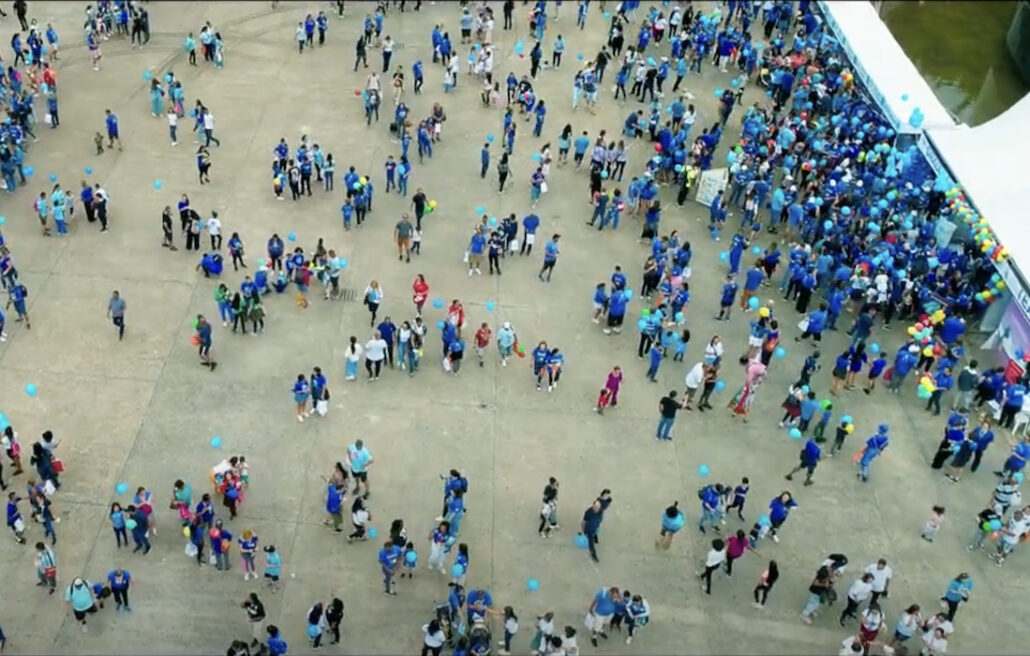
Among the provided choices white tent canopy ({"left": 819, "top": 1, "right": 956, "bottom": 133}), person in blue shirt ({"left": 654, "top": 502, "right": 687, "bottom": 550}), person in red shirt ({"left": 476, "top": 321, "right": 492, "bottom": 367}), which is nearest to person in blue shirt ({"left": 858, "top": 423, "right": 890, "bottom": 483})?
person in blue shirt ({"left": 654, "top": 502, "right": 687, "bottom": 550})

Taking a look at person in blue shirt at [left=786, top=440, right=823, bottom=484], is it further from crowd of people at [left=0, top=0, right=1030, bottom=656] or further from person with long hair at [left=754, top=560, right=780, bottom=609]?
person with long hair at [left=754, top=560, right=780, bottom=609]

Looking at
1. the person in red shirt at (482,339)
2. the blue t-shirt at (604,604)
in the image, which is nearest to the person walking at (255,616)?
the blue t-shirt at (604,604)

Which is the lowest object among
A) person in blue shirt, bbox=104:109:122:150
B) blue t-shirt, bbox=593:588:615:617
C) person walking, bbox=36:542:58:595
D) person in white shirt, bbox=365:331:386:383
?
person walking, bbox=36:542:58:595

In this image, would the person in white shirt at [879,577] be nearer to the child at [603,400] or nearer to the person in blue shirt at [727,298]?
the child at [603,400]

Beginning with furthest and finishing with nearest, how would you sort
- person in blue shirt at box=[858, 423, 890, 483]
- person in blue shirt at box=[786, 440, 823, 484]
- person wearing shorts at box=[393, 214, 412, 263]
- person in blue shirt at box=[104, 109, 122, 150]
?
person in blue shirt at box=[104, 109, 122, 150], person wearing shorts at box=[393, 214, 412, 263], person in blue shirt at box=[858, 423, 890, 483], person in blue shirt at box=[786, 440, 823, 484]

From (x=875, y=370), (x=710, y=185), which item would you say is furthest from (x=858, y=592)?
(x=710, y=185)

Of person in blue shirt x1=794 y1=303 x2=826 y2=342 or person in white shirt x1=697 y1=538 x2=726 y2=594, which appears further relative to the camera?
person in blue shirt x1=794 y1=303 x2=826 y2=342
